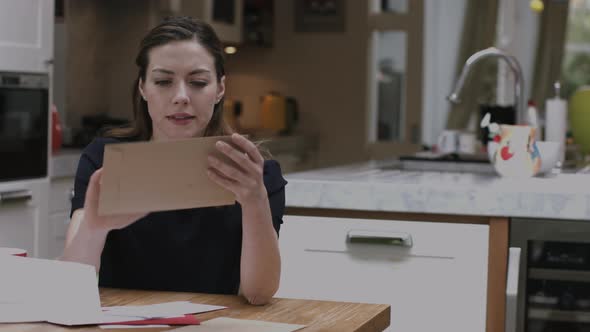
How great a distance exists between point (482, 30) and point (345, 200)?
15.0 feet

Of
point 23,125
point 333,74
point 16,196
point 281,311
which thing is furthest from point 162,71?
point 333,74

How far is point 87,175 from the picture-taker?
2.06m

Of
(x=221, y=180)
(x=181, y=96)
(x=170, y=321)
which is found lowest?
(x=170, y=321)

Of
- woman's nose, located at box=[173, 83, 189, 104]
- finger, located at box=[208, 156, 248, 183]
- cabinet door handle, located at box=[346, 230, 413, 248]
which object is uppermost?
woman's nose, located at box=[173, 83, 189, 104]

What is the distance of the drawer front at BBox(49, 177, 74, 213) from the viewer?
4.11m

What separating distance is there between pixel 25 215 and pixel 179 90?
7.12ft

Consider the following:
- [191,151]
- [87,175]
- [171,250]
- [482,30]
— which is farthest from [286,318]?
[482,30]

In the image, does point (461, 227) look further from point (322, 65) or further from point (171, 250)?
point (322, 65)

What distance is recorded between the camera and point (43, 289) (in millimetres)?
1549

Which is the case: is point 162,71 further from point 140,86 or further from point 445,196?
point 445,196

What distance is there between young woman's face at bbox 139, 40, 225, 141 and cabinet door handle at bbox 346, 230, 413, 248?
2.50 ft

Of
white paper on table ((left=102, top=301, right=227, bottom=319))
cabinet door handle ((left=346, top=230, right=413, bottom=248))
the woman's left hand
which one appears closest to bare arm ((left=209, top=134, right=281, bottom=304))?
the woman's left hand

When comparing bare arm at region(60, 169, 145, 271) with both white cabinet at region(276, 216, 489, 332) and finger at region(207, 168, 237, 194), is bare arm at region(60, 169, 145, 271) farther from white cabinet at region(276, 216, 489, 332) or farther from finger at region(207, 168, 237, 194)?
white cabinet at region(276, 216, 489, 332)

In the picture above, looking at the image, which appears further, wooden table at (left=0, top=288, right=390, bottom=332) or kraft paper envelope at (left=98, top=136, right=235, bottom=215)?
wooden table at (left=0, top=288, right=390, bottom=332)
